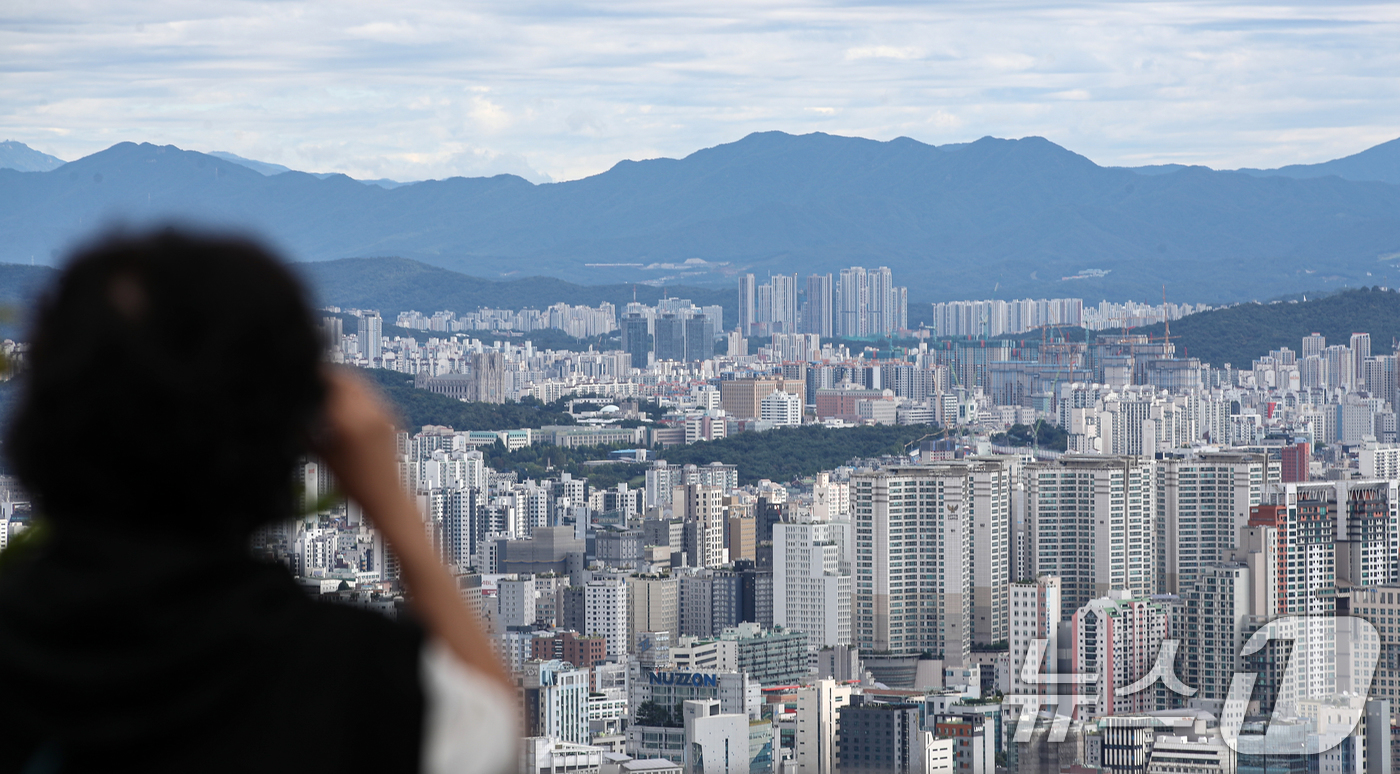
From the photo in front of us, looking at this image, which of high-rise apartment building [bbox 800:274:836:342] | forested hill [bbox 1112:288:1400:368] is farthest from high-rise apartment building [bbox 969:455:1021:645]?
high-rise apartment building [bbox 800:274:836:342]

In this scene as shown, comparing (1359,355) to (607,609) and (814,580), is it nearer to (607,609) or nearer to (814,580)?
(814,580)

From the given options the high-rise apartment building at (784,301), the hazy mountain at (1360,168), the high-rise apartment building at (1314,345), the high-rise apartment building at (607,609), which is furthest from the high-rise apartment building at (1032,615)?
the hazy mountain at (1360,168)

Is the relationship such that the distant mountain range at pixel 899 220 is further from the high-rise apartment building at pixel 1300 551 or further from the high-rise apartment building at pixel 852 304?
the high-rise apartment building at pixel 1300 551

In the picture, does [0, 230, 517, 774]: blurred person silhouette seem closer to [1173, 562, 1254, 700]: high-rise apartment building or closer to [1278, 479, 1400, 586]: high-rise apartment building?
[1173, 562, 1254, 700]: high-rise apartment building

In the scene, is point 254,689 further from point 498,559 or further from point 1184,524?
point 498,559

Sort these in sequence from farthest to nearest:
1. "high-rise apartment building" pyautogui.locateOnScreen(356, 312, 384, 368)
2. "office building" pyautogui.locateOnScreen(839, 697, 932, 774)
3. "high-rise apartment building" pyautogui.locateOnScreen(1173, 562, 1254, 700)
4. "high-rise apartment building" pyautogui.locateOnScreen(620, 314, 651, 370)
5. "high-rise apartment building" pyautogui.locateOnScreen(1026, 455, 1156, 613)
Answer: "high-rise apartment building" pyautogui.locateOnScreen(620, 314, 651, 370), "high-rise apartment building" pyautogui.locateOnScreen(356, 312, 384, 368), "high-rise apartment building" pyautogui.locateOnScreen(1026, 455, 1156, 613), "high-rise apartment building" pyautogui.locateOnScreen(1173, 562, 1254, 700), "office building" pyautogui.locateOnScreen(839, 697, 932, 774)

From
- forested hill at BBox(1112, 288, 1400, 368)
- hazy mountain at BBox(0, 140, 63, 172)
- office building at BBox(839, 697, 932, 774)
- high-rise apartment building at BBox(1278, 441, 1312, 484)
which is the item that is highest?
hazy mountain at BBox(0, 140, 63, 172)
